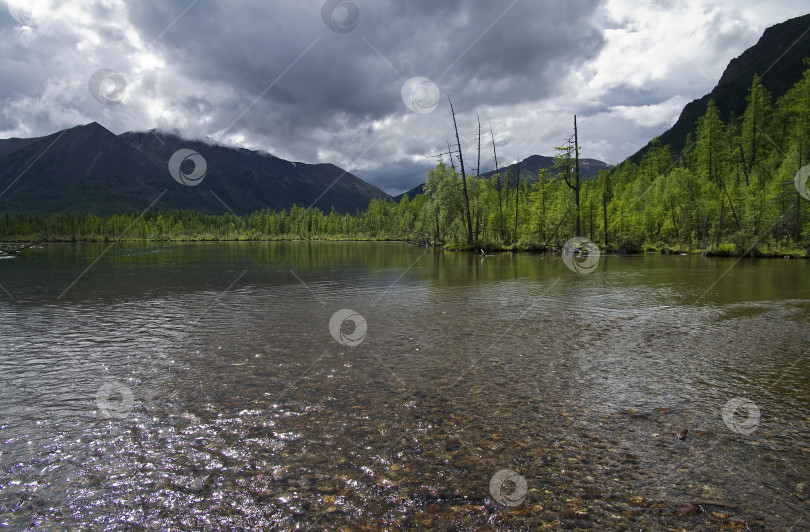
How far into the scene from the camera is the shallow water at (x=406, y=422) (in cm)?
529

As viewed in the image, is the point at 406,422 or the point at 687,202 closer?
the point at 406,422

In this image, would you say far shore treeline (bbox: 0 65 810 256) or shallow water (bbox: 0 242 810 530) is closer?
shallow water (bbox: 0 242 810 530)

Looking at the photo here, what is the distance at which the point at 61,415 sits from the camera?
787 cm

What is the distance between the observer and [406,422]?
7.62 metres

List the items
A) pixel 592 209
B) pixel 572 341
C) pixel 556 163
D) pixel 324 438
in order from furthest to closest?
pixel 592 209 → pixel 556 163 → pixel 572 341 → pixel 324 438

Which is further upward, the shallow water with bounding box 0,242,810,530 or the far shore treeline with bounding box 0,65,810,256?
the far shore treeline with bounding box 0,65,810,256

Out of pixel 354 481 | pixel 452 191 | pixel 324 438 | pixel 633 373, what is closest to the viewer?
pixel 354 481

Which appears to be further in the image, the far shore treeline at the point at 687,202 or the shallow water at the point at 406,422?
the far shore treeline at the point at 687,202

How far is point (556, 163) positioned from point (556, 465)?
65785 millimetres

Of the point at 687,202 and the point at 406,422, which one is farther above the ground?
the point at 687,202

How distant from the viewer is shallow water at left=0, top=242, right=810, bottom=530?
5.29m

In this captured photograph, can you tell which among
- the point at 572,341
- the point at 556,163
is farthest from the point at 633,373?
the point at 556,163

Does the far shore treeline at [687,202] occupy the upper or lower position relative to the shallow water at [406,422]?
upper

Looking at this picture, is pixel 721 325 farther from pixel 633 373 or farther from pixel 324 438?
pixel 324 438
